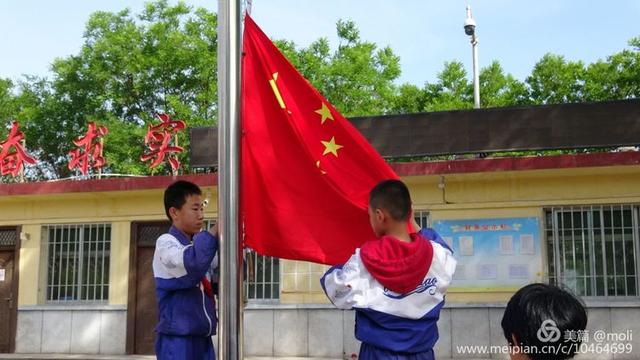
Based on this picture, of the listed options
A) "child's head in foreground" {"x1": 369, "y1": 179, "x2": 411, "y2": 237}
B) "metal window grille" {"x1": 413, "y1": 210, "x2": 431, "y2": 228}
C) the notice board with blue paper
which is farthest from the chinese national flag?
"metal window grille" {"x1": 413, "y1": 210, "x2": 431, "y2": 228}

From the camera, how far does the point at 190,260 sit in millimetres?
3357

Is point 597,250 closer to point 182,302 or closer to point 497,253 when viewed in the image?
point 497,253

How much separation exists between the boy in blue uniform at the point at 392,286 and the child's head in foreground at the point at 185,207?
0.95 metres

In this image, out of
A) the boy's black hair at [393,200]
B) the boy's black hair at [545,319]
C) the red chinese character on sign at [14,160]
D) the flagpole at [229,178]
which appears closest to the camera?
the boy's black hair at [545,319]

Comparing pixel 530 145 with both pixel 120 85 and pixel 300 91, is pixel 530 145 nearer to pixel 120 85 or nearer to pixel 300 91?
pixel 300 91

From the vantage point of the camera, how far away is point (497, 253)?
36.1ft

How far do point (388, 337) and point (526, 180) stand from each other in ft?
27.8

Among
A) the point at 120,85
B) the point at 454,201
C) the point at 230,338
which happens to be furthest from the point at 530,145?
the point at 120,85

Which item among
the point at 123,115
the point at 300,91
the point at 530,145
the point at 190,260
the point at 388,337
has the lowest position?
the point at 388,337

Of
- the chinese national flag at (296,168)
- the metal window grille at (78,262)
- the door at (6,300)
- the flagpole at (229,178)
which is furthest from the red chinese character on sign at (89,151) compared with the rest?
the flagpole at (229,178)

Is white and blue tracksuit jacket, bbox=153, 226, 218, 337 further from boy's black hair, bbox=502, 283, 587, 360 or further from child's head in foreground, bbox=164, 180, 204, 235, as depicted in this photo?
boy's black hair, bbox=502, 283, 587, 360

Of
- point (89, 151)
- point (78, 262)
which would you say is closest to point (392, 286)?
point (78, 262)

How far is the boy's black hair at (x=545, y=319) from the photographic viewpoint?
1.75m

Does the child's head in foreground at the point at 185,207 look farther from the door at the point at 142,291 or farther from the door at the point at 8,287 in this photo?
the door at the point at 8,287
